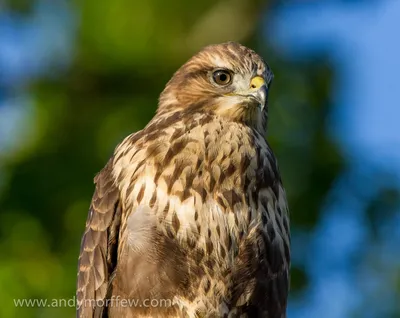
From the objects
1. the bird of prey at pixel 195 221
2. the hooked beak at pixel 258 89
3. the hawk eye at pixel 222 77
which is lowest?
the bird of prey at pixel 195 221

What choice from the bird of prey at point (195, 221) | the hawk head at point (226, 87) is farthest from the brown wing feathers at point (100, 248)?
the hawk head at point (226, 87)

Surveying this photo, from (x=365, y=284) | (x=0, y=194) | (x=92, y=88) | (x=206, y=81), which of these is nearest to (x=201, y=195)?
(x=206, y=81)

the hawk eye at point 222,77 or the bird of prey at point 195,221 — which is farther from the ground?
the hawk eye at point 222,77

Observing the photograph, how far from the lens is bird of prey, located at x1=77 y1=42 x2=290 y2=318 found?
22.9ft

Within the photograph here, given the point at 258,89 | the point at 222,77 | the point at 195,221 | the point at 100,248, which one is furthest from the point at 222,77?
the point at 100,248

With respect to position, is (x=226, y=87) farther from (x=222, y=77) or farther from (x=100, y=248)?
(x=100, y=248)

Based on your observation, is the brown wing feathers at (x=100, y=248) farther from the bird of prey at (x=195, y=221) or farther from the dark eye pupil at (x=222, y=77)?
the dark eye pupil at (x=222, y=77)

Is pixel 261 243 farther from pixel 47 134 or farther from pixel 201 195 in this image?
pixel 47 134

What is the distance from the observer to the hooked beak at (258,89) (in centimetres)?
741

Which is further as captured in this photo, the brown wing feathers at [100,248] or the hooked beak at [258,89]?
the hooked beak at [258,89]

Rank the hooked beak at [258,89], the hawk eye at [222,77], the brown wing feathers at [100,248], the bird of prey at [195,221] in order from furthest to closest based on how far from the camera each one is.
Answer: the hawk eye at [222,77] → the hooked beak at [258,89] → the brown wing feathers at [100,248] → the bird of prey at [195,221]

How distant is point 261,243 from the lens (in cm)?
709

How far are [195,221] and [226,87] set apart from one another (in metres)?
0.95

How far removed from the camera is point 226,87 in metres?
7.58
